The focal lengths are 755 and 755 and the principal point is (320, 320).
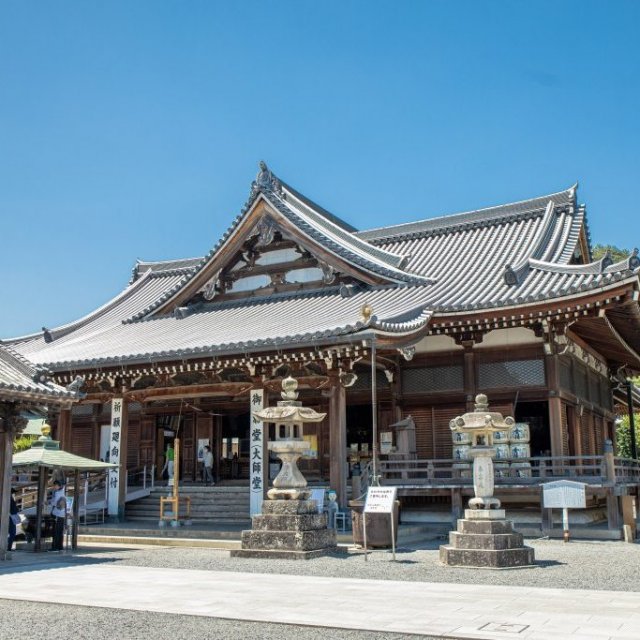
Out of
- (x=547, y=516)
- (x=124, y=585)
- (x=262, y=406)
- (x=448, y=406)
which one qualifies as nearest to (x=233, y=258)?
(x=262, y=406)

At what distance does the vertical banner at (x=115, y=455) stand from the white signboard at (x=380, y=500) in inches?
385

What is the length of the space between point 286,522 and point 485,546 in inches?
146

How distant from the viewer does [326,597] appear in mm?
9406

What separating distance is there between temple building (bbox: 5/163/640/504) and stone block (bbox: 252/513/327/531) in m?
4.21

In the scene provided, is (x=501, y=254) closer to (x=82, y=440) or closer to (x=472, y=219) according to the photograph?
(x=472, y=219)

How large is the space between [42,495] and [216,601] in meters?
7.74

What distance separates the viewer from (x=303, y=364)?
19453mm

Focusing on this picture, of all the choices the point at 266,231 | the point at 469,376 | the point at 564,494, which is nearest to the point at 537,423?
the point at 469,376

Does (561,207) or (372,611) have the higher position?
(561,207)

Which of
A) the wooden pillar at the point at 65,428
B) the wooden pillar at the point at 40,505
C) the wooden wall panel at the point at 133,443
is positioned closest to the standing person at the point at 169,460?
the wooden wall panel at the point at 133,443

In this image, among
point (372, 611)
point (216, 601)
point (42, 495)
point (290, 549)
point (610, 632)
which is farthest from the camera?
point (42, 495)

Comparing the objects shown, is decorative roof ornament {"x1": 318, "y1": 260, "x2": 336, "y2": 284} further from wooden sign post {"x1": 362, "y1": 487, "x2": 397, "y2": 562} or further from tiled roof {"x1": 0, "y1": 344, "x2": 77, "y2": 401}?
wooden sign post {"x1": 362, "y1": 487, "x2": 397, "y2": 562}

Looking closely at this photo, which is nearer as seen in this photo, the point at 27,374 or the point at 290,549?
the point at 290,549

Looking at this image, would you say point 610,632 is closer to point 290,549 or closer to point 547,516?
point 290,549
